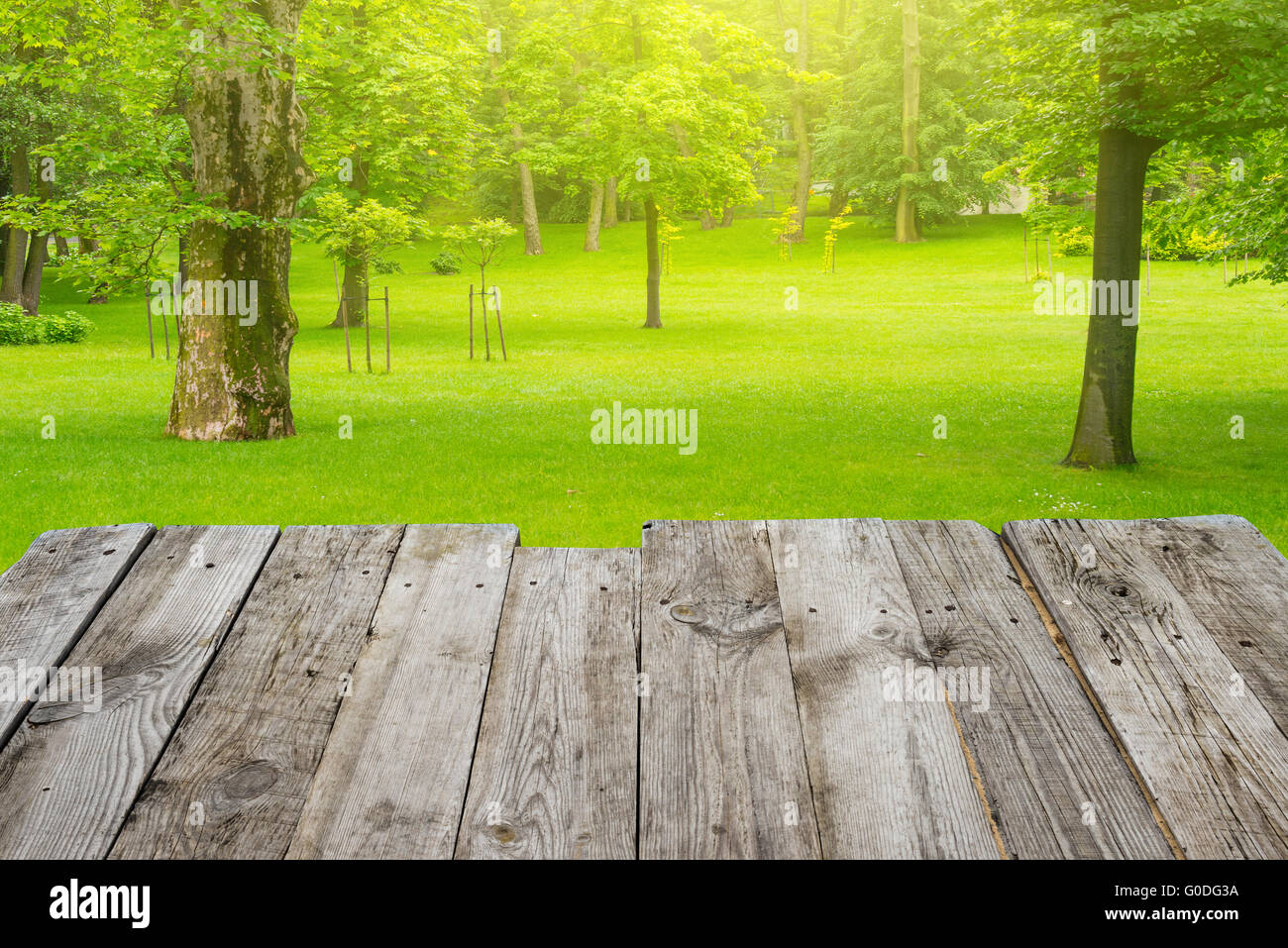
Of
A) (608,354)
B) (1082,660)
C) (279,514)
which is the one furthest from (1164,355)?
(1082,660)

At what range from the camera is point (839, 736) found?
1.75m

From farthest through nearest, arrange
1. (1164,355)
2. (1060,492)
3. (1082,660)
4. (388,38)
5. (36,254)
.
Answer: (36,254) < (388,38) < (1164,355) < (1060,492) < (1082,660)

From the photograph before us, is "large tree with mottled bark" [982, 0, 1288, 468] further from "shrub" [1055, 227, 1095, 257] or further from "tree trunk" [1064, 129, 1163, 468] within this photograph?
"shrub" [1055, 227, 1095, 257]

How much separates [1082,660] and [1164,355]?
90.3 feet

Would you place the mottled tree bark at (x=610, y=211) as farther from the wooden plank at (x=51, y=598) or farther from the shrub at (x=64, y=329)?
the wooden plank at (x=51, y=598)

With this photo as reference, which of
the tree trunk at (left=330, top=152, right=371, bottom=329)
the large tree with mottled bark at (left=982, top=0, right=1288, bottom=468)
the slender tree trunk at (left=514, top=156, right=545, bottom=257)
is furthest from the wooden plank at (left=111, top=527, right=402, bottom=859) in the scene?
the slender tree trunk at (left=514, top=156, right=545, bottom=257)

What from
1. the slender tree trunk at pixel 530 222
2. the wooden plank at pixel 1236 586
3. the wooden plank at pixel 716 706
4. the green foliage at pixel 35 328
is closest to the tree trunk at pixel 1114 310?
the wooden plank at pixel 1236 586

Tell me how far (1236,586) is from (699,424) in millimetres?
15932

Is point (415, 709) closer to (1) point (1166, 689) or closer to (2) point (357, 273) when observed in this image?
(1) point (1166, 689)

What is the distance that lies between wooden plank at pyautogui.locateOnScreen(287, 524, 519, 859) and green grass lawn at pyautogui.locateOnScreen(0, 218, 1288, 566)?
8126 mm

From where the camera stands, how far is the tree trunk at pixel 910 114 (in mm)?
59594

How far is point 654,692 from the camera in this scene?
1.85 metres

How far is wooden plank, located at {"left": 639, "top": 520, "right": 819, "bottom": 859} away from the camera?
1564 millimetres
